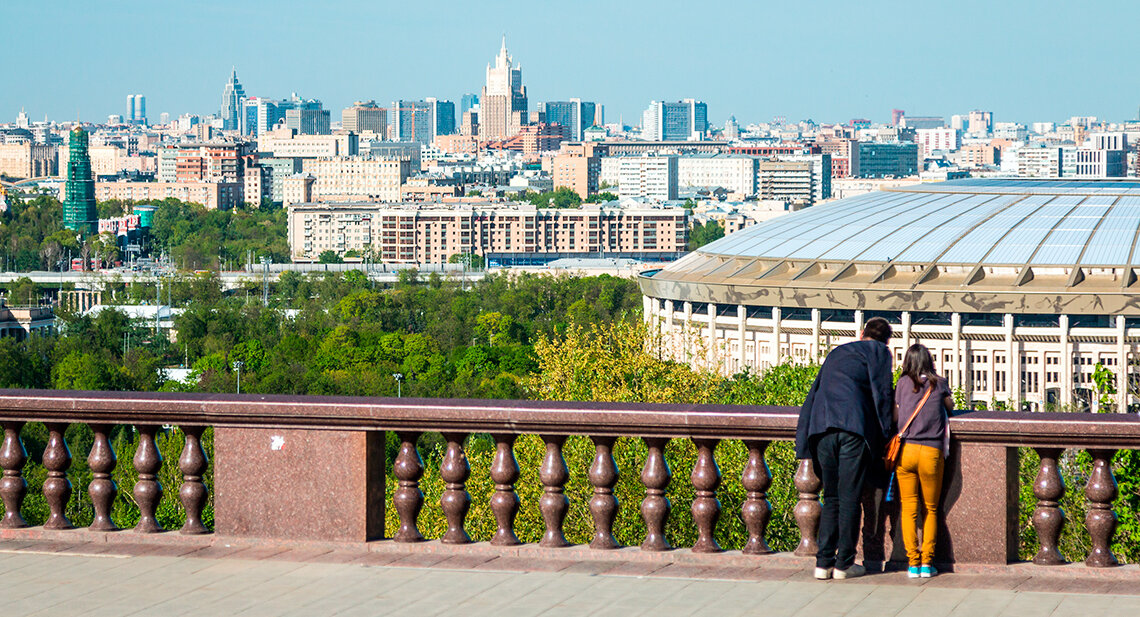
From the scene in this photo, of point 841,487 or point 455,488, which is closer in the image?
point 841,487

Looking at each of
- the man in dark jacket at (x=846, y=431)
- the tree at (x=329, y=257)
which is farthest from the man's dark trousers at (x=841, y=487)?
the tree at (x=329, y=257)

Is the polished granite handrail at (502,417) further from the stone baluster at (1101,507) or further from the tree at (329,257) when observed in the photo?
the tree at (329,257)

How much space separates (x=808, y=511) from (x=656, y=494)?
0.71m

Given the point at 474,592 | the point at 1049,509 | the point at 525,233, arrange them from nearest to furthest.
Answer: the point at 474,592
the point at 1049,509
the point at 525,233

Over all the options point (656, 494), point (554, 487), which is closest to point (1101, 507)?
point (656, 494)

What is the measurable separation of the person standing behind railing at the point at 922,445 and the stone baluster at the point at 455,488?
6.67 feet

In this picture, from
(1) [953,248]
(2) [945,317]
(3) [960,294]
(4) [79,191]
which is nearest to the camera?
(3) [960,294]

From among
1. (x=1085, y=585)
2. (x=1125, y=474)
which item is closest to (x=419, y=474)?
(x=1085, y=585)

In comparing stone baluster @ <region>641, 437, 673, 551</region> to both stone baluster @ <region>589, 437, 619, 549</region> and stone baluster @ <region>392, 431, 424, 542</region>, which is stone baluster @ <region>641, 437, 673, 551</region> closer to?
stone baluster @ <region>589, 437, 619, 549</region>

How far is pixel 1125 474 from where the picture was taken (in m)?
10.8

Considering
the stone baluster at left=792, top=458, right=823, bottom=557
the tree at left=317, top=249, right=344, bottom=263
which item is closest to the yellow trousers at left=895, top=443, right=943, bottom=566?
the stone baluster at left=792, top=458, right=823, bottom=557

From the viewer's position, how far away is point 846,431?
8.44 m

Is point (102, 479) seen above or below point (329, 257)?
above

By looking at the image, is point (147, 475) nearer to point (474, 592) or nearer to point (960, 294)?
point (474, 592)
